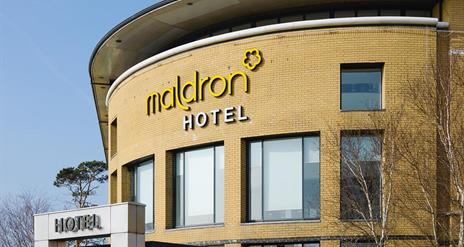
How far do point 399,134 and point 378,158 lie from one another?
122cm

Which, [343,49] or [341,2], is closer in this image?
[343,49]

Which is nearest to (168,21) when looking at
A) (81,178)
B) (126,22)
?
(126,22)

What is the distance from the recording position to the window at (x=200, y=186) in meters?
38.2

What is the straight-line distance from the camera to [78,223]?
3117 cm

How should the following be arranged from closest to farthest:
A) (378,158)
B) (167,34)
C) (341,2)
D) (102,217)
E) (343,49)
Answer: (102,217) < (378,158) < (343,49) < (341,2) < (167,34)

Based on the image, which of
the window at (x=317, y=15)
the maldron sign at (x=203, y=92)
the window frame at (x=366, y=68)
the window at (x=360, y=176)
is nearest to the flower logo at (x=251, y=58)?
the maldron sign at (x=203, y=92)

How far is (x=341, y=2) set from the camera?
128ft

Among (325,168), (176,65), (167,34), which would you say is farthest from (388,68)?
(167,34)

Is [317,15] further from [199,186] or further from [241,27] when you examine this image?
[199,186]

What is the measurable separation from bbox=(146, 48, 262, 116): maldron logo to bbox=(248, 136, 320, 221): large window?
249 cm

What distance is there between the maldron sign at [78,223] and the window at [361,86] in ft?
35.3

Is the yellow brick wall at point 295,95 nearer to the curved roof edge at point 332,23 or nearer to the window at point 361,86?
the curved roof edge at point 332,23

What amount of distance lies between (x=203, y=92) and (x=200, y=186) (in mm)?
3869

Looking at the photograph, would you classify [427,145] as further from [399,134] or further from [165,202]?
[165,202]
